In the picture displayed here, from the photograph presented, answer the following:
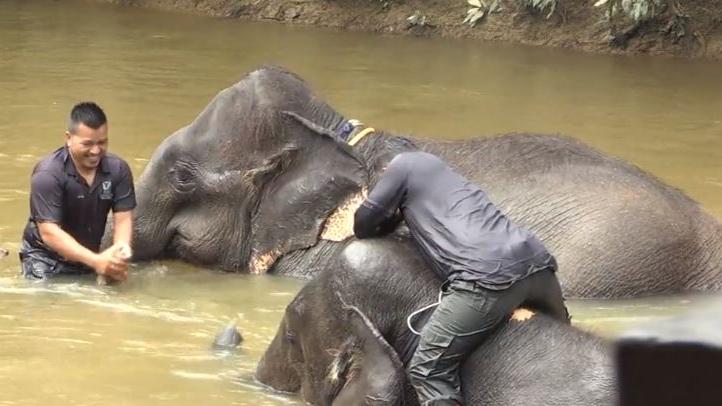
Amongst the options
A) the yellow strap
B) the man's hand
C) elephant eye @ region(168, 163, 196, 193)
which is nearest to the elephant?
the man's hand

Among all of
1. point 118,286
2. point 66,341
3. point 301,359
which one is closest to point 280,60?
point 118,286

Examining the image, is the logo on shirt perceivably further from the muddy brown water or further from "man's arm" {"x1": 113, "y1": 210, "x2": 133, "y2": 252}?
the muddy brown water

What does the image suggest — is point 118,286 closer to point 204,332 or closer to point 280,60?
point 204,332

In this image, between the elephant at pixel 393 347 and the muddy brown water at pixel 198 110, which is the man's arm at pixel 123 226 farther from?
the elephant at pixel 393 347

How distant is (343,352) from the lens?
3.62m

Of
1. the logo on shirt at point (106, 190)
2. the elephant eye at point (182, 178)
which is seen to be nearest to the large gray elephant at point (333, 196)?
the elephant eye at point (182, 178)

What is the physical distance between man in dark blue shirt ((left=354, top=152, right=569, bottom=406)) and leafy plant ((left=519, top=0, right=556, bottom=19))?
11.0 m

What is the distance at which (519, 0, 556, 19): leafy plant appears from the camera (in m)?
14.5

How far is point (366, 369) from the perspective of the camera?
353 centimetres

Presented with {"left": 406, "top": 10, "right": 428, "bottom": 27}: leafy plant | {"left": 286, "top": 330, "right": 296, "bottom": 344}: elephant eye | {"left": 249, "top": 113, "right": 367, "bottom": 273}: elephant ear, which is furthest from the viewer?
{"left": 406, "top": 10, "right": 428, "bottom": 27}: leafy plant

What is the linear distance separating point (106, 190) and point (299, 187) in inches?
37.8

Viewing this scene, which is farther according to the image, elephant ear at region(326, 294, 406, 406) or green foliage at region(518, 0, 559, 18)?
green foliage at region(518, 0, 559, 18)

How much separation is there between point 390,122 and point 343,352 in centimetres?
646

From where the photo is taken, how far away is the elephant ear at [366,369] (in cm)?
347
